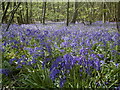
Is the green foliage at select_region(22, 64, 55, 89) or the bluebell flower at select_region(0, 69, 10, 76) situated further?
the bluebell flower at select_region(0, 69, 10, 76)

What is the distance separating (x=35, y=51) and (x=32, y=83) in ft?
1.63

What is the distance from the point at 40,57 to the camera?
262cm

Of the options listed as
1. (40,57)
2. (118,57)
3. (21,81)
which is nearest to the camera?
(21,81)

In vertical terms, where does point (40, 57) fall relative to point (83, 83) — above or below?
above

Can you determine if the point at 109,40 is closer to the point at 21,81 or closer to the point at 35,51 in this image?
the point at 35,51

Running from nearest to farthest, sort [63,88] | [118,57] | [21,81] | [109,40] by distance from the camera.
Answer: [63,88]
[21,81]
[118,57]
[109,40]

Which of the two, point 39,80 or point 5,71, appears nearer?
point 39,80

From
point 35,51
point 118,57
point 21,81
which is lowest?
point 21,81

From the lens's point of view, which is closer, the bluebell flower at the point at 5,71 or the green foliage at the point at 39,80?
the green foliage at the point at 39,80

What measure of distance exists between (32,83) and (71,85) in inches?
21.6

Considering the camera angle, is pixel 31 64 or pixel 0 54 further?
pixel 0 54

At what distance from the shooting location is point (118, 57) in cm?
304

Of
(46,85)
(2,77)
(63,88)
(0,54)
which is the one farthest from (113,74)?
(0,54)

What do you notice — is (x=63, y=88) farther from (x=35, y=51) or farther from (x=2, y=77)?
(x=2, y=77)
